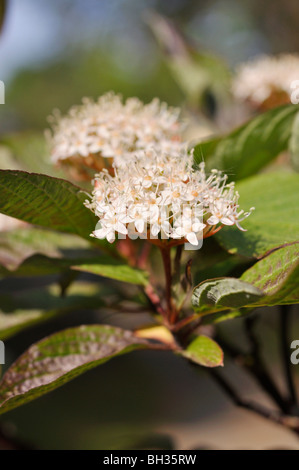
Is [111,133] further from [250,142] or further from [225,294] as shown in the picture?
[225,294]

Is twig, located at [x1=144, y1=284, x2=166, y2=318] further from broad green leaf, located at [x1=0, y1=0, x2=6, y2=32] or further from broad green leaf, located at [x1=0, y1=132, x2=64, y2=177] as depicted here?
broad green leaf, located at [x1=0, y1=0, x2=6, y2=32]

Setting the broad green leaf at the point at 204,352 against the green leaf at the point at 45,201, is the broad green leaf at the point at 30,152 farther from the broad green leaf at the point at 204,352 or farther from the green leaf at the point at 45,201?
the broad green leaf at the point at 204,352

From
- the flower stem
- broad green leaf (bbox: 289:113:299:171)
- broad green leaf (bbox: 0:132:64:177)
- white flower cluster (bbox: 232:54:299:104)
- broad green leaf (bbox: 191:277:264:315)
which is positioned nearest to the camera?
broad green leaf (bbox: 191:277:264:315)

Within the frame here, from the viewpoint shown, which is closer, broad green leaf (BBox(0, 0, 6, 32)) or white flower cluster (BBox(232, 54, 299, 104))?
broad green leaf (BBox(0, 0, 6, 32))

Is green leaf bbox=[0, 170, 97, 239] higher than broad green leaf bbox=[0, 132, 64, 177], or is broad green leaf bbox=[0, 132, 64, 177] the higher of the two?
broad green leaf bbox=[0, 132, 64, 177]

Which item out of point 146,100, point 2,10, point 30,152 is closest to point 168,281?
point 30,152

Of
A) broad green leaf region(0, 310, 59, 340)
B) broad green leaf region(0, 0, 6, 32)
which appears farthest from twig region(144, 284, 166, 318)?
broad green leaf region(0, 0, 6, 32)
